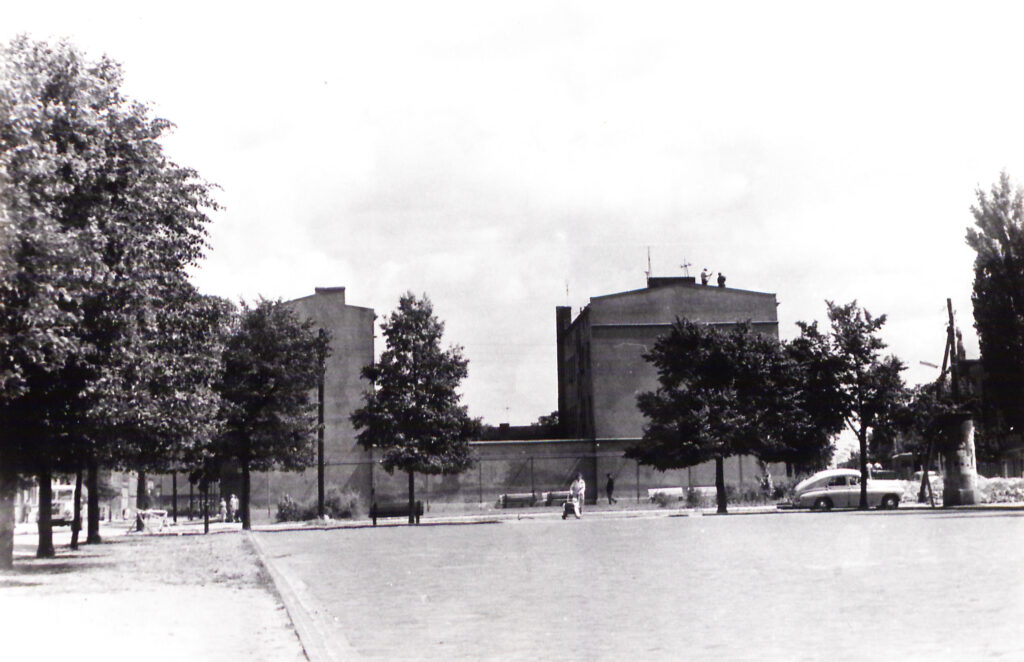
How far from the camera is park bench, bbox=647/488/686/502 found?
5521cm

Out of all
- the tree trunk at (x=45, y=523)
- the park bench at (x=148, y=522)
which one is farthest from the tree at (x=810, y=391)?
the tree trunk at (x=45, y=523)

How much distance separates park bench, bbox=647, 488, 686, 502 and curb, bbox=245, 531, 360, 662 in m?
42.6

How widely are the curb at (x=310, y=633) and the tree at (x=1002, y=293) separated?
3199 cm

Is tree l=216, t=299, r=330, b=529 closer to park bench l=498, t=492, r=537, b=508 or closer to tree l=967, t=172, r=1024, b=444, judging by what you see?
park bench l=498, t=492, r=537, b=508

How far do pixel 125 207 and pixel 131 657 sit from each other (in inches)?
459

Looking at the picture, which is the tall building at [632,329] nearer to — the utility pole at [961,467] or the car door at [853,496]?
the car door at [853,496]

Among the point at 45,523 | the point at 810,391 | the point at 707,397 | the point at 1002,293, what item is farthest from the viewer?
the point at 707,397

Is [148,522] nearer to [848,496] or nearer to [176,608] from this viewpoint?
[848,496]

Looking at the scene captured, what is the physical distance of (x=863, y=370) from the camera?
42.1m

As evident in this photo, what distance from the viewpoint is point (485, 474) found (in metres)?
63.6

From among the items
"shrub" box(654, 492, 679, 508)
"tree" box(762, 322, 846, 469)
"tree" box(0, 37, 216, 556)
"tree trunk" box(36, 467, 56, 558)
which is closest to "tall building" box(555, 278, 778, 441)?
"shrub" box(654, 492, 679, 508)

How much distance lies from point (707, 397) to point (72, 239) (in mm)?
33331

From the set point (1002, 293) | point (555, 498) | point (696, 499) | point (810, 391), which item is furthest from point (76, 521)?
point (555, 498)

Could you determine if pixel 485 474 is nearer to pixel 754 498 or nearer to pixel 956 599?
pixel 754 498
